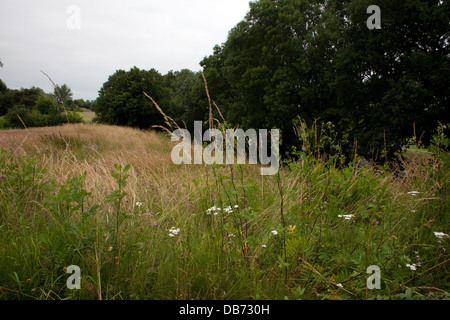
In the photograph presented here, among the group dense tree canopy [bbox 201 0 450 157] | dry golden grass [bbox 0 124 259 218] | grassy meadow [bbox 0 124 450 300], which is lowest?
grassy meadow [bbox 0 124 450 300]

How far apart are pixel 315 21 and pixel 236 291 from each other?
1849 cm

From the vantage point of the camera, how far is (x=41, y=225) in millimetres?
2314

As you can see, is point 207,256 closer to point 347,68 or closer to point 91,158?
point 91,158

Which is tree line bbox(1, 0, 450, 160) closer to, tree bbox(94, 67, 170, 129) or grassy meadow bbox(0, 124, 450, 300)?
grassy meadow bbox(0, 124, 450, 300)

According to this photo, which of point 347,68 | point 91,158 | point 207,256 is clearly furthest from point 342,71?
point 207,256

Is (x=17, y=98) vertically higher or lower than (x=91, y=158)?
higher

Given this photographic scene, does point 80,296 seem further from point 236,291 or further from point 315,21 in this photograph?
point 315,21

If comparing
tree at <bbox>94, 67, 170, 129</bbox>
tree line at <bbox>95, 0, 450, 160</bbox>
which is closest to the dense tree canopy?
tree line at <bbox>95, 0, 450, 160</bbox>

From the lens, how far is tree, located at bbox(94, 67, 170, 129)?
28.4 meters

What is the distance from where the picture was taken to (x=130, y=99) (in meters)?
28.2

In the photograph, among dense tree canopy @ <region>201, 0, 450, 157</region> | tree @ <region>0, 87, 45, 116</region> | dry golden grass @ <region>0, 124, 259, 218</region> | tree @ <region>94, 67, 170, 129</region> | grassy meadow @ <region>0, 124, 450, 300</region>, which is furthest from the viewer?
tree @ <region>94, 67, 170, 129</region>

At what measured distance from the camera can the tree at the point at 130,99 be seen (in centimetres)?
2841
